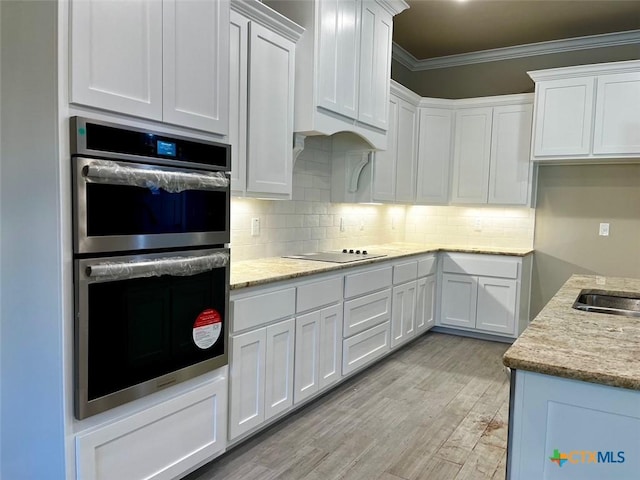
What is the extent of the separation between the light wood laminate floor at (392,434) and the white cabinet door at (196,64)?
1.62 metres

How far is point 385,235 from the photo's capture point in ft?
16.1

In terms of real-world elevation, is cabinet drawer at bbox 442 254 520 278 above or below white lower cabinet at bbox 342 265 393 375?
above

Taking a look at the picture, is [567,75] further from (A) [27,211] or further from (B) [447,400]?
(A) [27,211]

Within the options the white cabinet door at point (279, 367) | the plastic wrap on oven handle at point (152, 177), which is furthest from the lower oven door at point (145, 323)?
the white cabinet door at point (279, 367)

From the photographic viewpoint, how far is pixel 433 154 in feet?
15.8

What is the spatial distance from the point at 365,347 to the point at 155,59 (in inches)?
95.7

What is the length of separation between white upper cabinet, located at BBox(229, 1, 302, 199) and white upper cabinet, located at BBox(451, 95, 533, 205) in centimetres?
259

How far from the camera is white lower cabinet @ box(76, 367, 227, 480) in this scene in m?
1.60

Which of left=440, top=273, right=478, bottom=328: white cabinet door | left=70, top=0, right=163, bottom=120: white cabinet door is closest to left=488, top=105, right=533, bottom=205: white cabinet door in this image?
left=440, top=273, right=478, bottom=328: white cabinet door

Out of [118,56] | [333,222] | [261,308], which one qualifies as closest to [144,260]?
[118,56]

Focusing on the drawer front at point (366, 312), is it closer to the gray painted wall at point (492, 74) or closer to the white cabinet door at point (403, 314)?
the white cabinet door at point (403, 314)

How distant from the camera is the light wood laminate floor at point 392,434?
7.39 feet

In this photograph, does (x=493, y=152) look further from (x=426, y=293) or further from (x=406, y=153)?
(x=426, y=293)

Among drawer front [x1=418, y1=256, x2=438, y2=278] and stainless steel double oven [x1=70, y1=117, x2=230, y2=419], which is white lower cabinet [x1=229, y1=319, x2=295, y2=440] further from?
drawer front [x1=418, y1=256, x2=438, y2=278]
